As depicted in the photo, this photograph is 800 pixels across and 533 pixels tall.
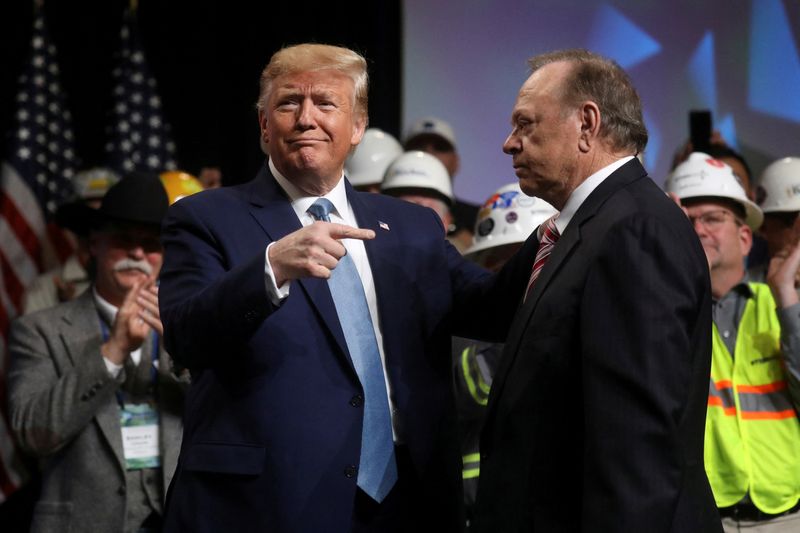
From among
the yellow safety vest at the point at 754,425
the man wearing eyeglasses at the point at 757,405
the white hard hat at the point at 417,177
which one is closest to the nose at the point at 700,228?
the man wearing eyeglasses at the point at 757,405

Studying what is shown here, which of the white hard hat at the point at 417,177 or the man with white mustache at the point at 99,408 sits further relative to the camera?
the white hard hat at the point at 417,177

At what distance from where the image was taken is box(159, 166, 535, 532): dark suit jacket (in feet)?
8.67

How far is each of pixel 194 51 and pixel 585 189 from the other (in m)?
5.58

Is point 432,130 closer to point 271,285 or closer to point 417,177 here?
point 417,177

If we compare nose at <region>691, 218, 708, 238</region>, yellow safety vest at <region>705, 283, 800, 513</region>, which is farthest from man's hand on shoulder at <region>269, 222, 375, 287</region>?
nose at <region>691, 218, 708, 238</region>

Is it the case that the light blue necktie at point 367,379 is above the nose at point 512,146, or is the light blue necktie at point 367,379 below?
below

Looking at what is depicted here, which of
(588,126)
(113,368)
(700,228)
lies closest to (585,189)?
(588,126)

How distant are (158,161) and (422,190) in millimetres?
2517

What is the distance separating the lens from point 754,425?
12.2 feet

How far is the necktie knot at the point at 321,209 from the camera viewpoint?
2898mm

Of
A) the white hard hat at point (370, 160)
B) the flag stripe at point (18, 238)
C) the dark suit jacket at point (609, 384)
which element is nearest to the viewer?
the dark suit jacket at point (609, 384)

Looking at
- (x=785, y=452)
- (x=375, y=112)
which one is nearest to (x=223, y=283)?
(x=785, y=452)

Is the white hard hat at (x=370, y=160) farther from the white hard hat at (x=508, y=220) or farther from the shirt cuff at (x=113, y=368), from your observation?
the shirt cuff at (x=113, y=368)

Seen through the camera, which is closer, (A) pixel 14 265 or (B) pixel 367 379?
(B) pixel 367 379
